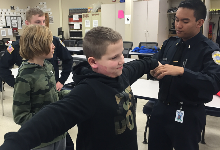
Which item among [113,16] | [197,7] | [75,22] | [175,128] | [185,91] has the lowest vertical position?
[175,128]

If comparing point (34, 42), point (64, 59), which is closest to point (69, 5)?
point (64, 59)

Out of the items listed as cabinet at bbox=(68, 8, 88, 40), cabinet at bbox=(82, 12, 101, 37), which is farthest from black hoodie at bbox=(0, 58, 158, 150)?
cabinet at bbox=(68, 8, 88, 40)

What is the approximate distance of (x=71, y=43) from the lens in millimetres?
6930

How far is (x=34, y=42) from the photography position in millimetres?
1345

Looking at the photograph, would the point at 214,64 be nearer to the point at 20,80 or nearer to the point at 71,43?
the point at 20,80

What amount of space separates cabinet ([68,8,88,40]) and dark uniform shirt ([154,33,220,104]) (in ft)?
25.6

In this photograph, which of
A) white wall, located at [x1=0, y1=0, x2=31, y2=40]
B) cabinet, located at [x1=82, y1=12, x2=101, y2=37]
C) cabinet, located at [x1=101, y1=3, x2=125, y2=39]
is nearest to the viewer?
cabinet, located at [x1=101, y1=3, x2=125, y2=39]

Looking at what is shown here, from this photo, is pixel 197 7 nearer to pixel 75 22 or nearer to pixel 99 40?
pixel 99 40

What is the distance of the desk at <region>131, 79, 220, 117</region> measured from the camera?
1.94 metres

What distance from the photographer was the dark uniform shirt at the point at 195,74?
127 centimetres

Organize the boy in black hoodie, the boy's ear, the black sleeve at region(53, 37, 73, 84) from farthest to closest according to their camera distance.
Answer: the black sleeve at region(53, 37, 73, 84) → the boy's ear → the boy in black hoodie

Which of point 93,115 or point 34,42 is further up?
point 34,42

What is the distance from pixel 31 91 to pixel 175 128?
1.03 meters

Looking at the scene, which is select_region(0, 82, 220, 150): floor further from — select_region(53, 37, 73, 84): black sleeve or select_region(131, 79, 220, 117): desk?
select_region(53, 37, 73, 84): black sleeve
